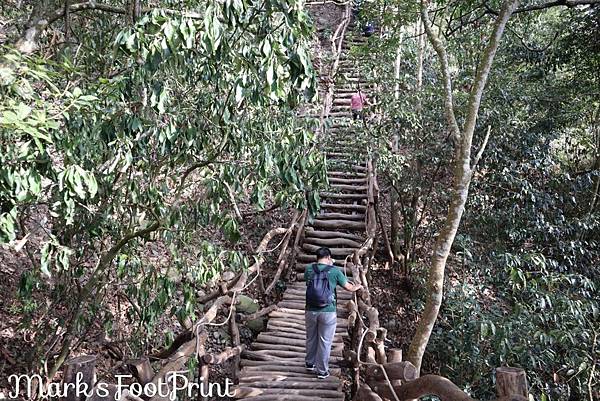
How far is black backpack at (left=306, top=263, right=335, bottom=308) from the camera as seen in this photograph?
4848mm

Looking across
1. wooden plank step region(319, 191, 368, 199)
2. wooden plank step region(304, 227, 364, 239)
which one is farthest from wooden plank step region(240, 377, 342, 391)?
wooden plank step region(319, 191, 368, 199)

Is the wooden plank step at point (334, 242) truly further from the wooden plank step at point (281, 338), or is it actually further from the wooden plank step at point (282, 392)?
the wooden plank step at point (282, 392)

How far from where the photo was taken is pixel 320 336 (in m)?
4.99

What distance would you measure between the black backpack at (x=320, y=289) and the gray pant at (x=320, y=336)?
12 centimetres

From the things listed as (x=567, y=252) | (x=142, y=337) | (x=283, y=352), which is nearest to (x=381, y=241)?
(x=567, y=252)

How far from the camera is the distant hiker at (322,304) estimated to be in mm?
4855

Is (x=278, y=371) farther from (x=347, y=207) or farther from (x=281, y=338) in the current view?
(x=347, y=207)

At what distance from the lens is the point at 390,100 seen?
→ 25.8ft

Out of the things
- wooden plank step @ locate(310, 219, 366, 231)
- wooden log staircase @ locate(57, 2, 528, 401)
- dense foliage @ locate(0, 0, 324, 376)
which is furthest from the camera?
wooden plank step @ locate(310, 219, 366, 231)

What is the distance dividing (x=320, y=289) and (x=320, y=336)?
0.52 m

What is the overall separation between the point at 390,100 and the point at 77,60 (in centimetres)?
499

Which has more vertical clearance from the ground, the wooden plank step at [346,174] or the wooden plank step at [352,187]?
the wooden plank step at [346,174]

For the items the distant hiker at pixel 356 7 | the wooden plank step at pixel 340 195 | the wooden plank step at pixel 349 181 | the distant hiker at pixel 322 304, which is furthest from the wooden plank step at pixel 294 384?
the distant hiker at pixel 356 7

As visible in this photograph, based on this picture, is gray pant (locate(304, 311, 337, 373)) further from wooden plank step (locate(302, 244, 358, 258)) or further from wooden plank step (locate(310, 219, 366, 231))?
wooden plank step (locate(310, 219, 366, 231))
